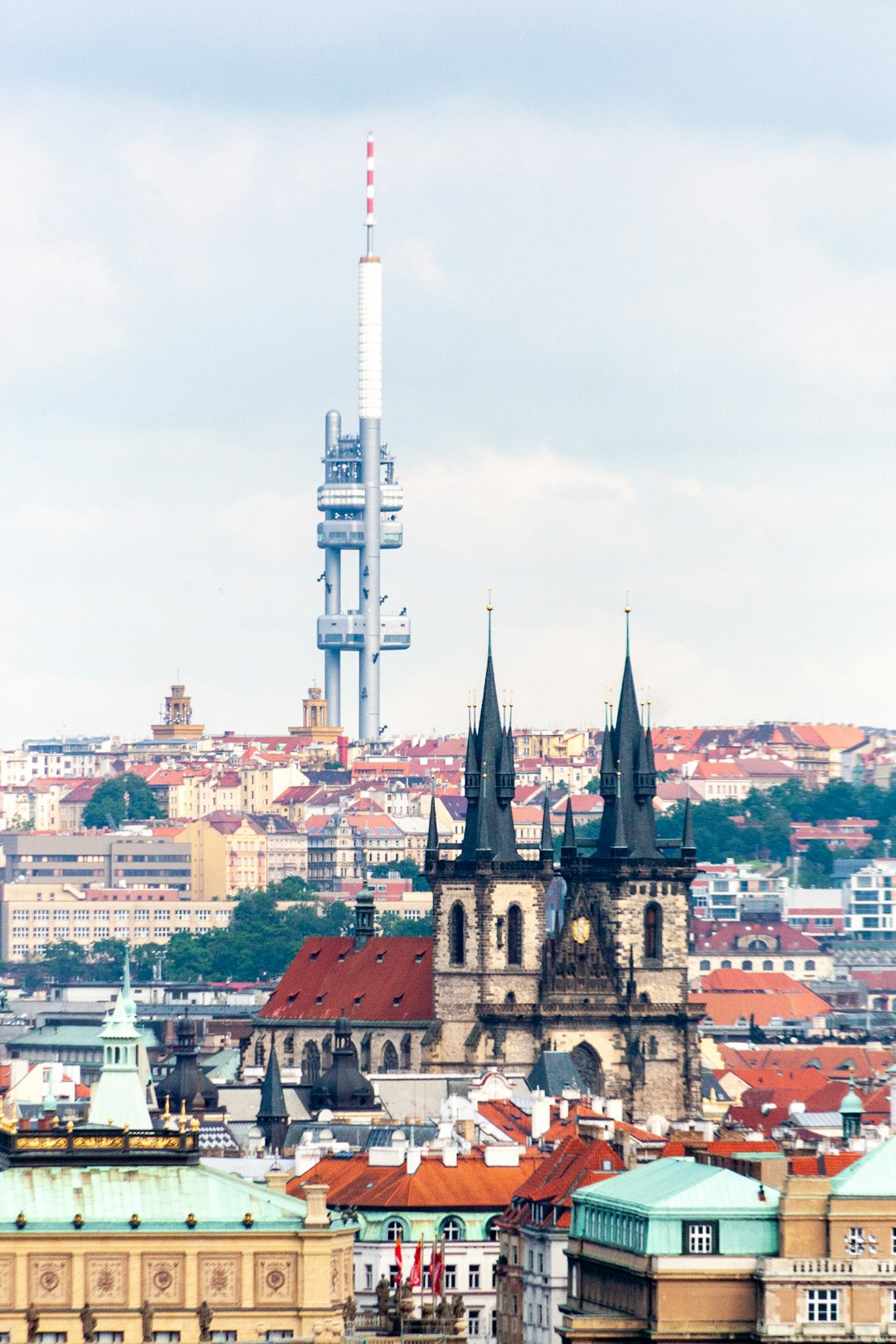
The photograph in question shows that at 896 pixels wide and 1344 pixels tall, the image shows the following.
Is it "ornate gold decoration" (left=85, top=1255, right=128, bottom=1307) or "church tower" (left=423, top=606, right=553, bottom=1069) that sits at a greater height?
"church tower" (left=423, top=606, right=553, bottom=1069)

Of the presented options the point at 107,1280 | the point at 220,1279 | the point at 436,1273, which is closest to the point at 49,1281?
the point at 107,1280

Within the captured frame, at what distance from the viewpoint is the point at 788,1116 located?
14362 cm

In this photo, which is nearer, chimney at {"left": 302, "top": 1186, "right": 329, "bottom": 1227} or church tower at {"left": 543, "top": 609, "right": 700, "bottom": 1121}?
chimney at {"left": 302, "top": 1186, "right": 329, "bottom": 1227}

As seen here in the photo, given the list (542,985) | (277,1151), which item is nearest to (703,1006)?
(542,985)

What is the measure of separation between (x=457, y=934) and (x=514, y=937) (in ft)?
5.58

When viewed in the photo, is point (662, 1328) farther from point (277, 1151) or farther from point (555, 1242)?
point (277, 1151)

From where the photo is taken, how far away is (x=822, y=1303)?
79188mm

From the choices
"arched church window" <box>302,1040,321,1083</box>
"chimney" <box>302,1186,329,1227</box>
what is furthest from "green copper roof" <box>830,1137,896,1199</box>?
"arched church window" <box>302,1040,321,1083</box>

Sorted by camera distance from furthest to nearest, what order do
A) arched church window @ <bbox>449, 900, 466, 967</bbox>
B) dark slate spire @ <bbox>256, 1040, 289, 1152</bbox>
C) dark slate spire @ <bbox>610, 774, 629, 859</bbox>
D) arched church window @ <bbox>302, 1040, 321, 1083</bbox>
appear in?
arched church window @ <bbox>302, 1040, 321, 1083</bbox> < arched church window @ <bbox>449, 900, 466, 967</bbox> < dark slate spire @ <bbox>610, 774, 629, 859</bbox> < dark slate spire @ <bbox>256, 1040, 289, 1152</bbox>

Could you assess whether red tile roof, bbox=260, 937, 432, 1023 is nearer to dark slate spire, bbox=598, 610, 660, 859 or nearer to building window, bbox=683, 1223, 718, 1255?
dark slate spire, bbox=598, 610, 660, 859

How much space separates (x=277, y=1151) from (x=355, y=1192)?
863 inches

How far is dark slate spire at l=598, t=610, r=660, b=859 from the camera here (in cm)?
15588

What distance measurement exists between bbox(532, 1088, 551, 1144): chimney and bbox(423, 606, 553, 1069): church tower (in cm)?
2814

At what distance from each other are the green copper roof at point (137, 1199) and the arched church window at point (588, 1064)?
2879 inches
